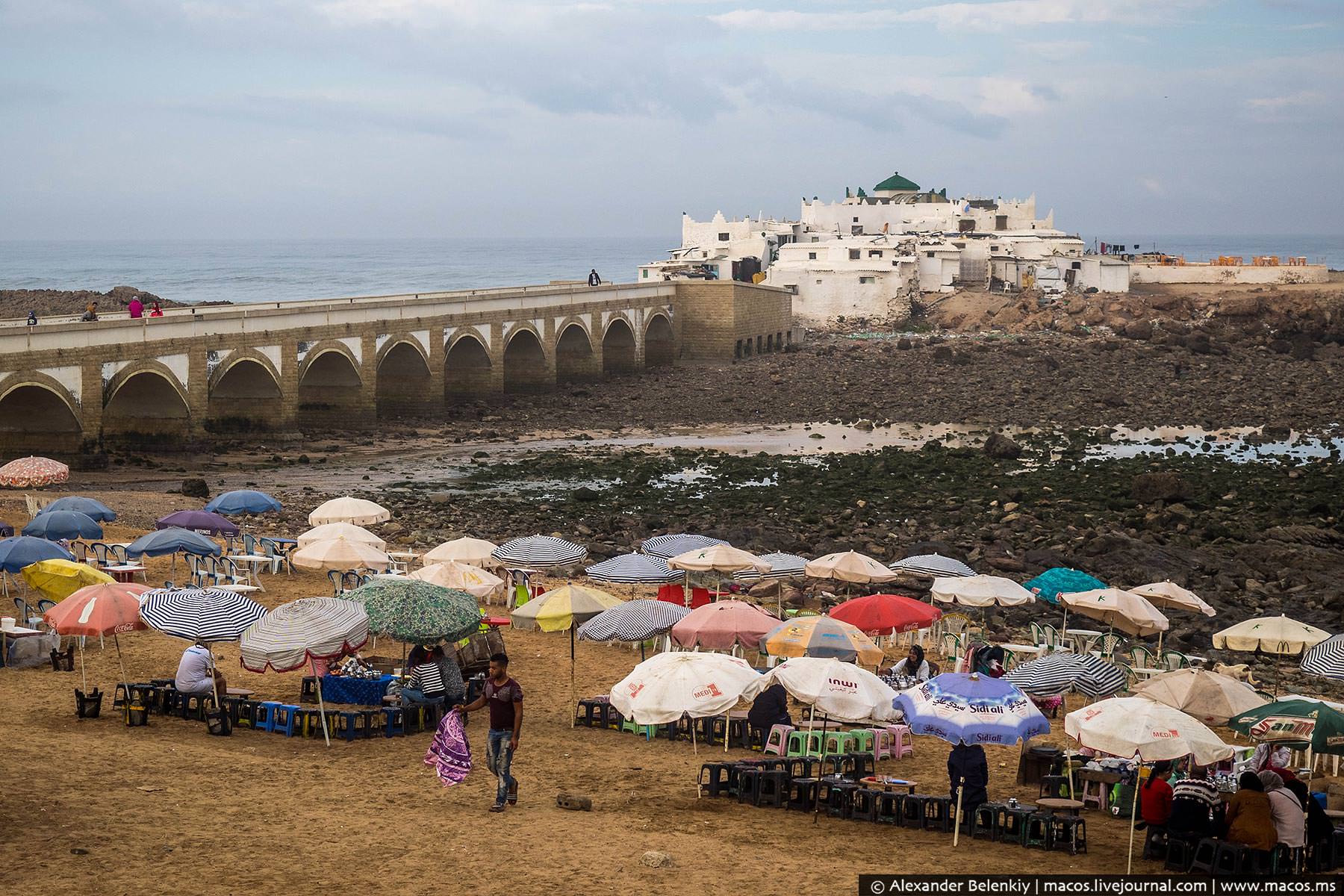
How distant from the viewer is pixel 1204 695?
50.2ft

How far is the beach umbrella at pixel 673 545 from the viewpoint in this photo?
78.7 ft

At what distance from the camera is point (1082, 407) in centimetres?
5434

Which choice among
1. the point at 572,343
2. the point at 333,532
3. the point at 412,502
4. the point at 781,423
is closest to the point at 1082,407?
the point at 781,423

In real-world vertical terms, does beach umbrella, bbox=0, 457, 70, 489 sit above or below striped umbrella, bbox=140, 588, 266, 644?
below

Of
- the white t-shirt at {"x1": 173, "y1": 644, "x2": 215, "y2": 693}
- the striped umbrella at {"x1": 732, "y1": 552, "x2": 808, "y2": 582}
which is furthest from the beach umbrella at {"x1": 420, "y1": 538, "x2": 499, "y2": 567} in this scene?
the white t-shirt at {"x1": 173, "y1": 644, "x2": 215, "y2": 693}

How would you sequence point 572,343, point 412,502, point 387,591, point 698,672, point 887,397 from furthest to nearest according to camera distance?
point 572,343, point 887,397, point 412,502, point 387,591, point 698,672

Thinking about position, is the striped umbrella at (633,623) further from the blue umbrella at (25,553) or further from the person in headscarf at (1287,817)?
the person in headscarf at (1287,817)

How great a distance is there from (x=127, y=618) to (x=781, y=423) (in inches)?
1521

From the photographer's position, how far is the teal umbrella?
46.1ft

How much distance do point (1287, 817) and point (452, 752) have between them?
695cm

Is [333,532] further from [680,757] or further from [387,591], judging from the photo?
[680,757]

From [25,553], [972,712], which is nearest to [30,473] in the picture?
[25,553]

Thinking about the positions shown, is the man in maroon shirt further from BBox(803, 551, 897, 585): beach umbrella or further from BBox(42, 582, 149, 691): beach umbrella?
BBox(803, 551, 897, 585): beach umbrella

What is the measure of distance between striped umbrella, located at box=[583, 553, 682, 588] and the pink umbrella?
3.65m
